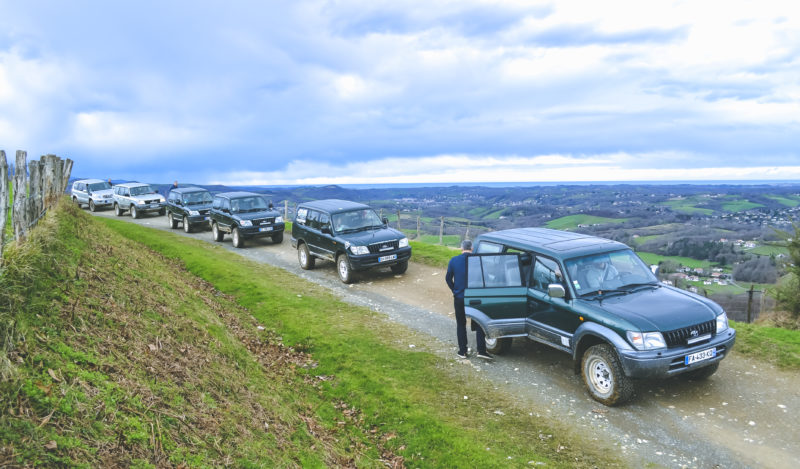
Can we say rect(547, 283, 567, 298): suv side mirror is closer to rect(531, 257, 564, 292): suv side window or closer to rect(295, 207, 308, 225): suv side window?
rect(531, 257, 564, 292): suv side window

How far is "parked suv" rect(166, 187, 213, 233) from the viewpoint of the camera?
25750 mm

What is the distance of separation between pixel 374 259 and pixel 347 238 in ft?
3.59

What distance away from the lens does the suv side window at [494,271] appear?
828 cm

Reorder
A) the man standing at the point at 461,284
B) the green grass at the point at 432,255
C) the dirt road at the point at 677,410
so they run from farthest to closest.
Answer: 1. the green grass at the point at 432,255
2. the man standing at the point at 461,284
3. the dirt road at the point at 677,410

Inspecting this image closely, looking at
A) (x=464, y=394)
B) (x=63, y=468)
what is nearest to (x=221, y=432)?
(x=63, y=468)

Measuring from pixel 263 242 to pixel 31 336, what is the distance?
62.0ft

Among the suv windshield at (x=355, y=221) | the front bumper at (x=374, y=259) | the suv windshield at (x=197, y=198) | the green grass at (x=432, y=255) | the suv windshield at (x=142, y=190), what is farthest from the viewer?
the suv windshield at (x=142, y=190)

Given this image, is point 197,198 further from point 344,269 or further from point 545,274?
point 545,274

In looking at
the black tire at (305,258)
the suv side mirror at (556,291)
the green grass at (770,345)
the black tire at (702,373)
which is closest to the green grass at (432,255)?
the black tire at (305,258)

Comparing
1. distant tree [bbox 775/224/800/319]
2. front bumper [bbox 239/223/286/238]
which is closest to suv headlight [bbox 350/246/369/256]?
front bumper [bbox 239/223/286/238]

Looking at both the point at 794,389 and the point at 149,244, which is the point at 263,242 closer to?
the point at 149,244

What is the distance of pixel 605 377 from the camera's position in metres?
7.01

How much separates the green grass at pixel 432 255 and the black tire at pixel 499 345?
305 inches

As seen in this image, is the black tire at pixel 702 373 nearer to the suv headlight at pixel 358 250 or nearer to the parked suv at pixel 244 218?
the suv headlight at pixel 358 250
